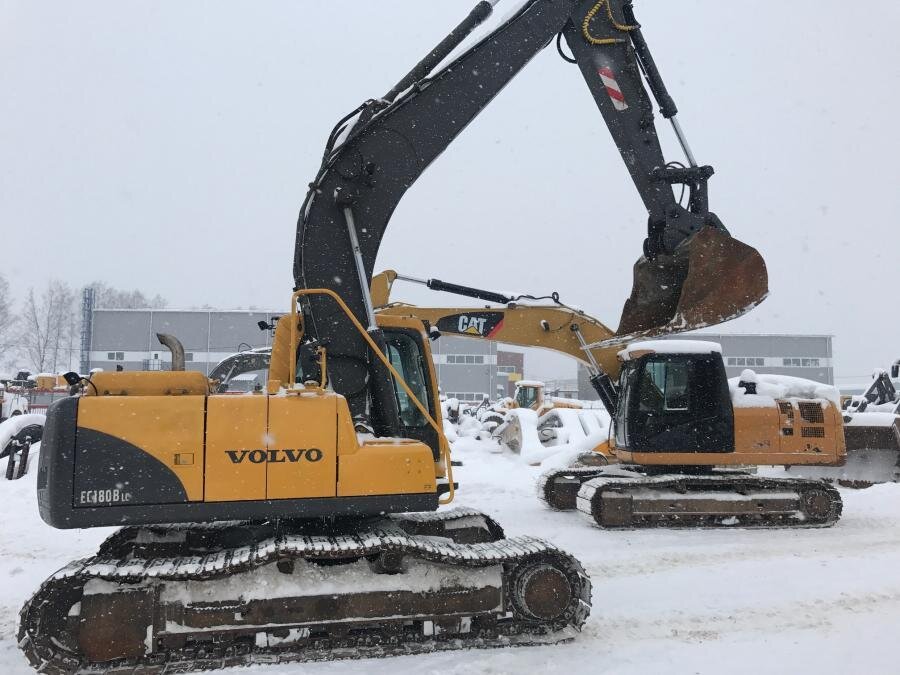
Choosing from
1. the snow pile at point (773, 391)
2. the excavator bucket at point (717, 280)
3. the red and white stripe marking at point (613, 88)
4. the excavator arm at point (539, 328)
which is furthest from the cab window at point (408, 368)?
the snow pile at point (773, 391)

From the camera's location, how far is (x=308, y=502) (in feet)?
14.1

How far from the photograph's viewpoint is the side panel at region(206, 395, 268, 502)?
4188 millimetres

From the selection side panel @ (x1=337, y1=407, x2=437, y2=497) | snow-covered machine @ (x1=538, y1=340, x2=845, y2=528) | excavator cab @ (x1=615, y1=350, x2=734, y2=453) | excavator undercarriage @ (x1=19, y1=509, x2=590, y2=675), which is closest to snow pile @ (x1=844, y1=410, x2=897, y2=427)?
snow-covered machine @ (x1=538, y1=340, x2=845, y2=528)

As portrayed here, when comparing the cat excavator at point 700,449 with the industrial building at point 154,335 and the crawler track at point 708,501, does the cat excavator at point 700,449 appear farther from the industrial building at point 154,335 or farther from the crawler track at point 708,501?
the industrial building at point 154,335

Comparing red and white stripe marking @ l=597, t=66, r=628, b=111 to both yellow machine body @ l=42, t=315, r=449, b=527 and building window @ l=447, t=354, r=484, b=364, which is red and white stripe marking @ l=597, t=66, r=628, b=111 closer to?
yellow machine body @ l=42, t=315, r=449, b=527

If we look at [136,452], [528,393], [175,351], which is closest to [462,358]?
[528,393]

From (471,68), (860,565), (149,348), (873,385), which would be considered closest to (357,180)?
(471,68)

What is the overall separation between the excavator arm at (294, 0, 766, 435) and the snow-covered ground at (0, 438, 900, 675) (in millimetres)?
2008

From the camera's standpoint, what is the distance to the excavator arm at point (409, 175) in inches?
204

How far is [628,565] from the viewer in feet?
21.6

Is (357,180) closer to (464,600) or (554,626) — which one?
(464,600)

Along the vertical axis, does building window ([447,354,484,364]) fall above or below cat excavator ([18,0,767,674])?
above

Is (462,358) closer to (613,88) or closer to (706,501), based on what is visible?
(706,501)

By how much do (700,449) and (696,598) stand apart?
3.67m
